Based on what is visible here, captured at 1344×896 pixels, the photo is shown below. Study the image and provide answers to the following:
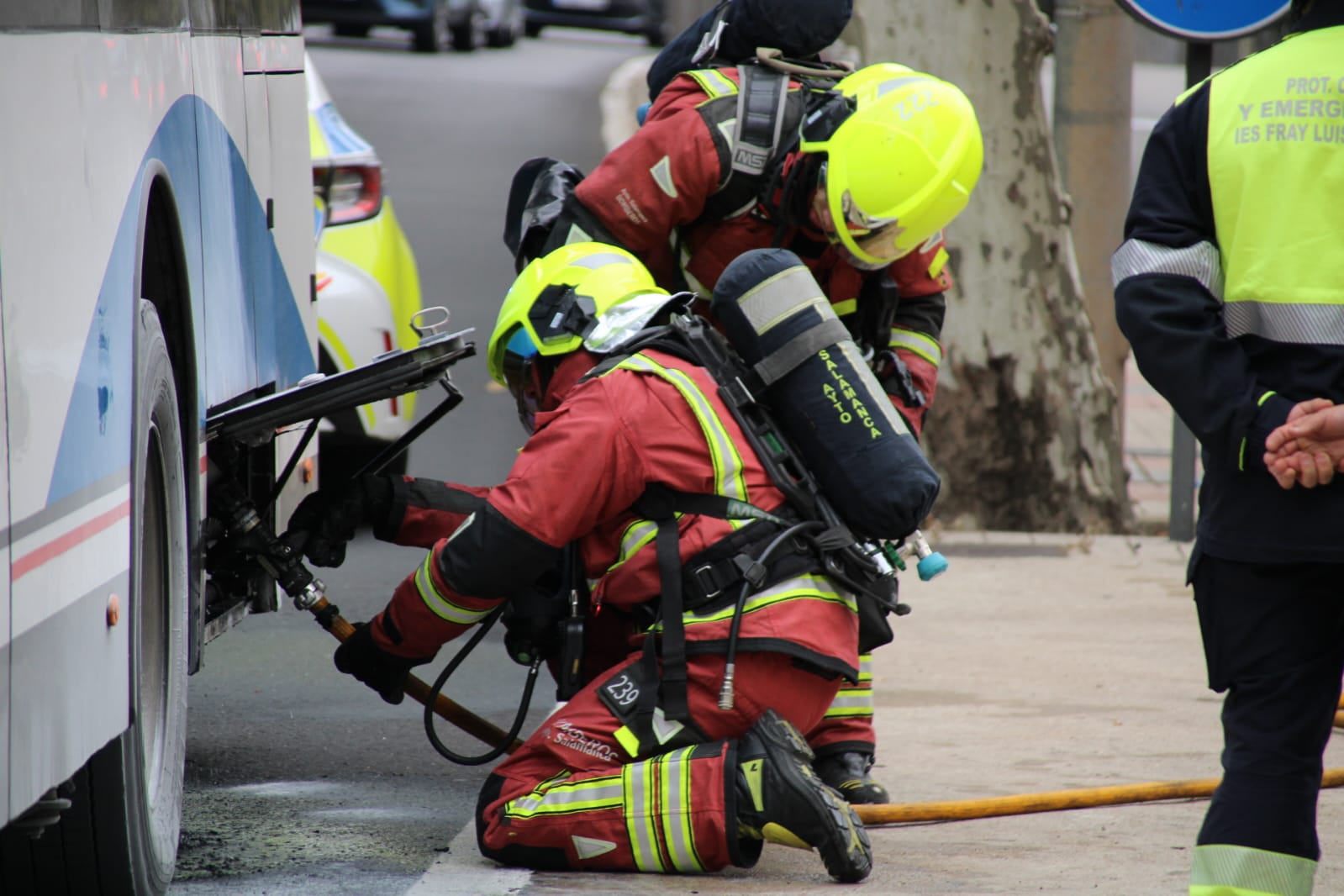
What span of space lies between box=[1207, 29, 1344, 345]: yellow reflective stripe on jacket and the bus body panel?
171cm

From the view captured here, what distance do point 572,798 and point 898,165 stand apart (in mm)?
1544

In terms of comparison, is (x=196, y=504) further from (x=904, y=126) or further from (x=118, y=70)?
(x=904, y=126)

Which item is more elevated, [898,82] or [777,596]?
[898,82]

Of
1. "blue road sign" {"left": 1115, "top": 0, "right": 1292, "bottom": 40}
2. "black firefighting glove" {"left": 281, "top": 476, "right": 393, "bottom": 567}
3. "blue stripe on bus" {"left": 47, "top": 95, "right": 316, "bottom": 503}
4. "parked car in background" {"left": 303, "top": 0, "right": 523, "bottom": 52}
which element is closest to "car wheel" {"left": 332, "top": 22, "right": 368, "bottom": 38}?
"parked car in background" {"left": 303, "top": 0, "right": 523, "bottom": 52}

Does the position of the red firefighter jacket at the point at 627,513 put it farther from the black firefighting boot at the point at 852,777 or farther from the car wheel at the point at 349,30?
the car wheel at the point at 349,30

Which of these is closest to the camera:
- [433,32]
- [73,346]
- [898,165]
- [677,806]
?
[73,346]

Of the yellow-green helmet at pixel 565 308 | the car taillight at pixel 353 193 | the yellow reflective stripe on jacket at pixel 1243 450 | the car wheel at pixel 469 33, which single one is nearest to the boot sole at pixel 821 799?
the yellow-green helmet at pixel 565 308

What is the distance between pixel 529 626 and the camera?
13.8 ft

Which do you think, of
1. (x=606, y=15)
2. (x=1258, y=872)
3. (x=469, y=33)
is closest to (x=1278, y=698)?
(x=1258, y=872)

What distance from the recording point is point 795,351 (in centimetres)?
396

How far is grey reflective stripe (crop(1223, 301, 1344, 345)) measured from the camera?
3166 mm

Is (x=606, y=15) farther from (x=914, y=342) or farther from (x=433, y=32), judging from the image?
(x=914, y=342)

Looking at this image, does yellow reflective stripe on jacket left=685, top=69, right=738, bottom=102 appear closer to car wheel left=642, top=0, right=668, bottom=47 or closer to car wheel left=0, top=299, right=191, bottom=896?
car wheel left=0, top=299, right=191, bottom=896

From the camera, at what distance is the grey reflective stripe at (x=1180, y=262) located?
3240 millimetres
